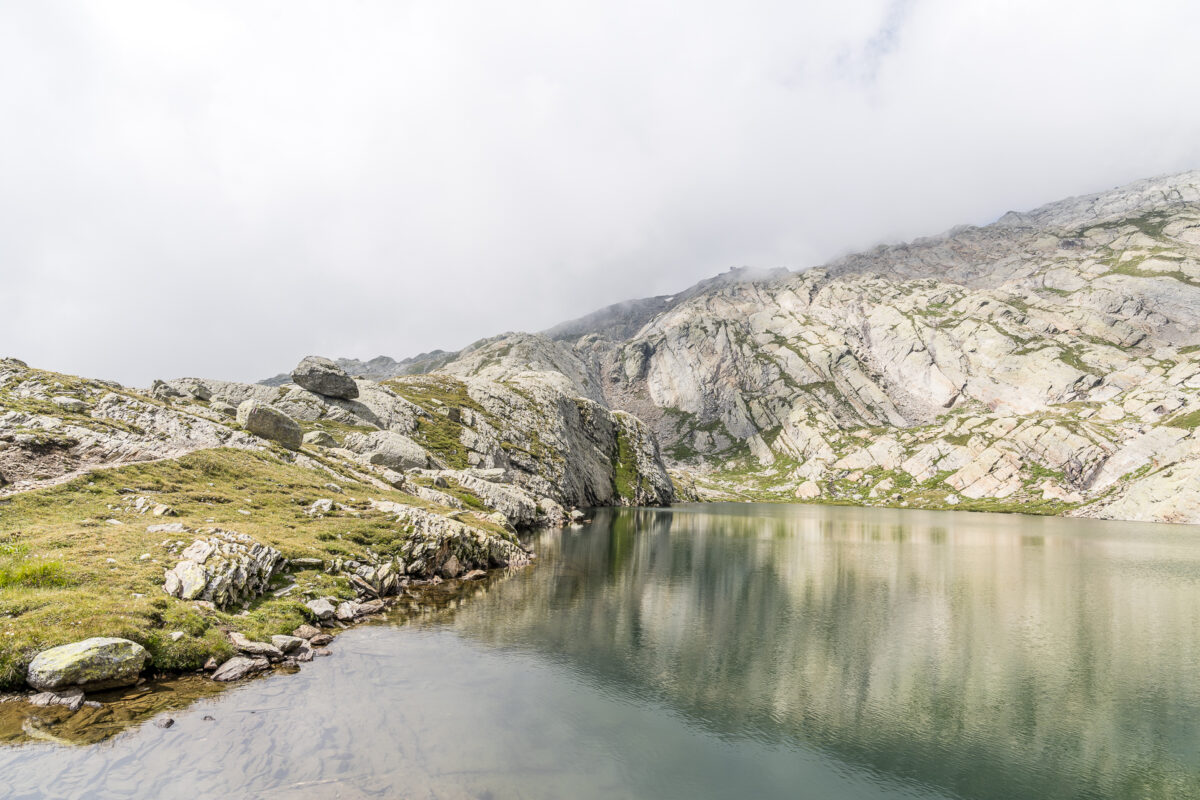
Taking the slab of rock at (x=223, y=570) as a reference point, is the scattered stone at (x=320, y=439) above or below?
above

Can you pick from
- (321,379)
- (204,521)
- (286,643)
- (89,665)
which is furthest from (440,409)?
(89,665)

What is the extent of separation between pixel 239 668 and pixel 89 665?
5.64m

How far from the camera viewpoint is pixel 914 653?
34.5m

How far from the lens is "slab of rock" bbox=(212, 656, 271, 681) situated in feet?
80.7

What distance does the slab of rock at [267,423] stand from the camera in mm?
61844

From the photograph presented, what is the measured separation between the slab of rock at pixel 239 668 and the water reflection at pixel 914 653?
1280 cm

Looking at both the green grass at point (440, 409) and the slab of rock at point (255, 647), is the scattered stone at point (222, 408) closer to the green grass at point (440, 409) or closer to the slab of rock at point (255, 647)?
the green grass at point (440, 409)

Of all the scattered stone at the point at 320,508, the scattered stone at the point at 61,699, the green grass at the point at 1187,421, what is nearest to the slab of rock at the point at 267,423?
the scattered stone at the point at 320,508

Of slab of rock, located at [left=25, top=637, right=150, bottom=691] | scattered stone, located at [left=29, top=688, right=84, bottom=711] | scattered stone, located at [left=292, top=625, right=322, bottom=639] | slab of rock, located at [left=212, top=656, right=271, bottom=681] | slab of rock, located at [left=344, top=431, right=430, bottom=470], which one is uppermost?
slab of rock, located at [left=344, top=431, right=430, bottom=470]

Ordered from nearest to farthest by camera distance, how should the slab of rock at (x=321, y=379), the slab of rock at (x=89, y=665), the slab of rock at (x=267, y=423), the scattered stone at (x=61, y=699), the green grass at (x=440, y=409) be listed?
1. the scattered stone at (x=61, y=699)
2. the slab of rock at (x=89, y=665)
3. the slab of rock at (x=267, y=423)
4. the slab of rock at (x=321, y=379)
5. the green grass at (x=440, y=409)

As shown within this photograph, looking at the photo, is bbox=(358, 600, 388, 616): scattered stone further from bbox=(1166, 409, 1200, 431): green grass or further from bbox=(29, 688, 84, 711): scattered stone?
bbox=(1166, 409, 1200, 431): green grass

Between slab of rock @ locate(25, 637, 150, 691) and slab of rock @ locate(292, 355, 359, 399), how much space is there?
8363 cm

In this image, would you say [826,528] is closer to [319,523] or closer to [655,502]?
[655,502]

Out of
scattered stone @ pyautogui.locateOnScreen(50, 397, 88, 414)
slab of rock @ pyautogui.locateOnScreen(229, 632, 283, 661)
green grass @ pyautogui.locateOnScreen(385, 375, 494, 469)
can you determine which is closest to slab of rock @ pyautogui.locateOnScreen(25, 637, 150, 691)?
slab of rock @ pyautogui.locateOnScreen(229, 632, 283, 661)
